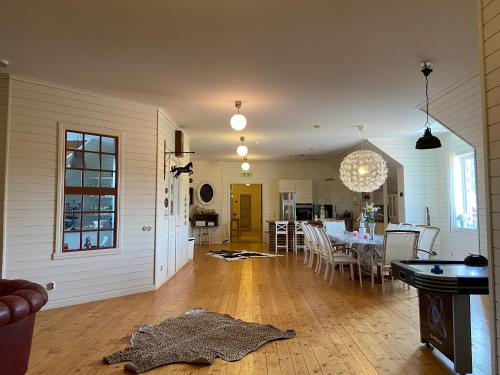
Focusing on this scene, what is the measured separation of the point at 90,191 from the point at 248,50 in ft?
10.0

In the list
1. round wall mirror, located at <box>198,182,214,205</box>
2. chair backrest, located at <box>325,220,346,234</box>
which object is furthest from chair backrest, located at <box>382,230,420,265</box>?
round wall mirror, located at <box>198,182,214,205</box>

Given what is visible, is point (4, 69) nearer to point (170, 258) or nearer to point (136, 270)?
point (136, 270)

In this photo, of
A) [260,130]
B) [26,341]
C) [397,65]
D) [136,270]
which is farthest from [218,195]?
[26,341]

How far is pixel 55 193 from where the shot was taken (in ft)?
15.6

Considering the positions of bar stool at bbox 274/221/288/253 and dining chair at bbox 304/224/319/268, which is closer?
dining chair at bbox 304/224/319/268

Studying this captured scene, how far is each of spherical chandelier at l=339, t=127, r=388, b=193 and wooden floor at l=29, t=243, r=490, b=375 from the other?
1.73 m

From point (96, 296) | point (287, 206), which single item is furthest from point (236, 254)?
point (96, 296)

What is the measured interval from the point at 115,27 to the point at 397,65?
306 centimetres

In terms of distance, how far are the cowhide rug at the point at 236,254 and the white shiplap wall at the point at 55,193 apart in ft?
11.7

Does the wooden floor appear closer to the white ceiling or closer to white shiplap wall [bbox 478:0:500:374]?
white shiplap wall [bbox 478:0:500:374]

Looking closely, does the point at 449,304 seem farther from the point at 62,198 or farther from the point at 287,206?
the point at 287,206

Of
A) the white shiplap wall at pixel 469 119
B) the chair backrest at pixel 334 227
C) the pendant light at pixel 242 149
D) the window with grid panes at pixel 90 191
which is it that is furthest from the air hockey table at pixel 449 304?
the chair backrest at pixel 334 227

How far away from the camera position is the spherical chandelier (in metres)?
6.15

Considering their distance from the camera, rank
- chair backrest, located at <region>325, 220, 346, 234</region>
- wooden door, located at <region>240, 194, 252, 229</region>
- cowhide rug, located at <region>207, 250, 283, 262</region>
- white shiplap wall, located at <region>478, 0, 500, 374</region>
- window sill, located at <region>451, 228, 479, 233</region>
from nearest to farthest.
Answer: white shiplap wall, located at <region>478, 0, 500, 374</region>, window sill, located at <region>451, 228, 479, 233</region>, chair backrest, located at <region>325, 220, 346, 234</region>, cowhide rug, located at <region>207, 250, 283, 262</region>, wooden door, located at <region>240, 194, 252, 229</region>
